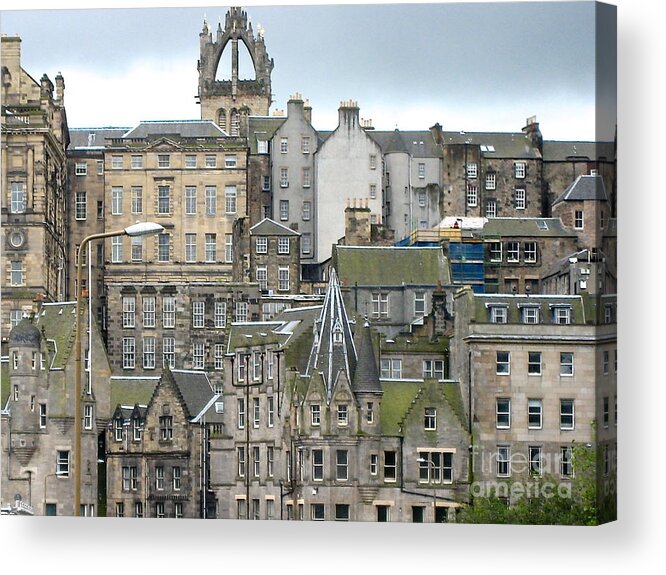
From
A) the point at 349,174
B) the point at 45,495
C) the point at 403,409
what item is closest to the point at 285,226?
the point at 349,174

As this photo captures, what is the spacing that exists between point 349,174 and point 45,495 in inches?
367

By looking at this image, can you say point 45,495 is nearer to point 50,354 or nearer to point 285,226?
point 50,354

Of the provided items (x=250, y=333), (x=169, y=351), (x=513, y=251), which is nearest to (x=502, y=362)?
(x=513, y=251)

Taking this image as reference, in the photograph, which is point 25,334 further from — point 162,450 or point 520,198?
point 520,198

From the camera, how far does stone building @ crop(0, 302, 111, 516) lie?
39.3m

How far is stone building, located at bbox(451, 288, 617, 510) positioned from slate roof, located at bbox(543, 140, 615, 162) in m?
2.71

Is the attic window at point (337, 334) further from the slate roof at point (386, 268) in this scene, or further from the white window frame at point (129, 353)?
the white window frame at point (129, 353)

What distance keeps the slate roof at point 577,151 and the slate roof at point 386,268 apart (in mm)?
3293

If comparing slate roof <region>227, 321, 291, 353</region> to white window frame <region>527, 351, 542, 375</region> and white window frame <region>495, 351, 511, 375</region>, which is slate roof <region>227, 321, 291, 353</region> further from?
white window frame <region>527, 351, 542, 375</region>

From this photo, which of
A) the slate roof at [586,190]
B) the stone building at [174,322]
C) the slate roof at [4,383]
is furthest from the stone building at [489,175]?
the slate roof at [4,383]

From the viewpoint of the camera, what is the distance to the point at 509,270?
131ft

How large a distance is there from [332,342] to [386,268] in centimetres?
195

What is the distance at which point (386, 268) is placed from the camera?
4050cm

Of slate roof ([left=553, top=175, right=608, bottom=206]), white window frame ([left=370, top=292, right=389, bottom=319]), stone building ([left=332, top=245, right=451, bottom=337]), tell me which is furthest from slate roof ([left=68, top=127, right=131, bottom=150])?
slate roof ([left=553, top=175, right=608, bottom=206])
